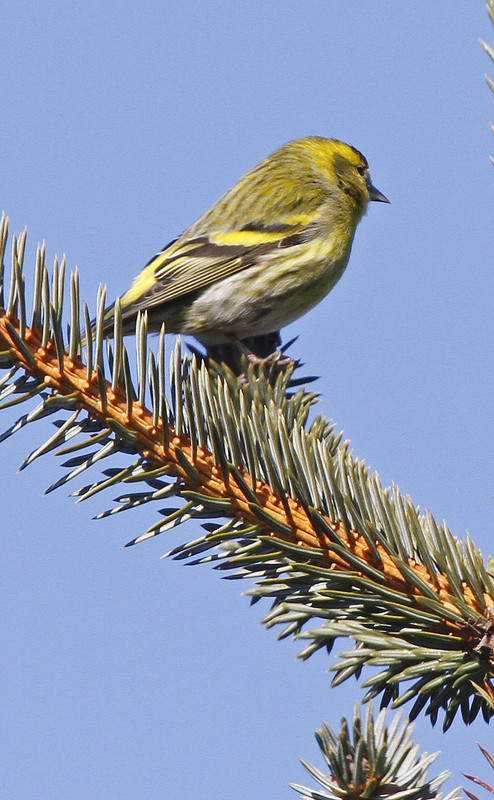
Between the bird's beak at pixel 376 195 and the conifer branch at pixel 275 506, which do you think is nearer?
the conifer branch at pixel 275 506

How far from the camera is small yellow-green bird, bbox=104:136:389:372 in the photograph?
3.60m

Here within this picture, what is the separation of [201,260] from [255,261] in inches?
9.6

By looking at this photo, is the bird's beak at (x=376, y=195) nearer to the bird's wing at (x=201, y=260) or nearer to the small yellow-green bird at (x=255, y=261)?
the small yellow-green bird at (x=255, y=261)

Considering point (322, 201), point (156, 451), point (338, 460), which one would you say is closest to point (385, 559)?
point (338, 460)

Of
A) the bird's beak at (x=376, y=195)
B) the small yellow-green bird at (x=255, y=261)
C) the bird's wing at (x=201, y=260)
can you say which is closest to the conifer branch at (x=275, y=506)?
the small yellow-green bird at (x=255, y=261)

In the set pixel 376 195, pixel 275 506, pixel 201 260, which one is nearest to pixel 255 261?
pixel 201 260

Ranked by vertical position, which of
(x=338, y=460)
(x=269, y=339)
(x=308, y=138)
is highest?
(x=308, y=138)

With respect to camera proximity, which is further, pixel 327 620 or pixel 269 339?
pixel 269 339

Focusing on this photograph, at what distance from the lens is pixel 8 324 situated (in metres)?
1.39

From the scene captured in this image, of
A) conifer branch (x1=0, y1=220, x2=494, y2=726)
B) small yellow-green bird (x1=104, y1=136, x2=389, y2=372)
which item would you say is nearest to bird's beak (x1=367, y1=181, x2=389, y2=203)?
small yellow-green bird (x1=104, y1=136, x2=389, y2=372)

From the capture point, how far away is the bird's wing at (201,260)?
363 cm

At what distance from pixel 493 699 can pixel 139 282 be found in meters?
2.99

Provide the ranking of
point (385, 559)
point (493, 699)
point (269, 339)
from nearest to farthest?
point (493, 699)
point (385, 559)
point (269, 339)

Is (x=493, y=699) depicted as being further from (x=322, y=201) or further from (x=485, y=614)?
(x=322, y=201)
